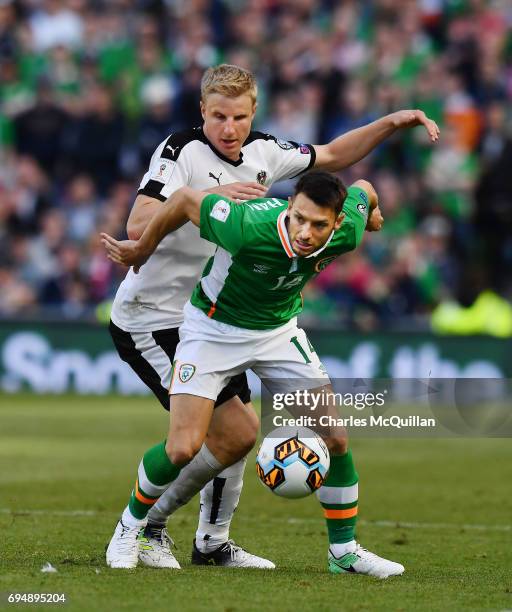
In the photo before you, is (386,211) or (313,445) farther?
(386,211)

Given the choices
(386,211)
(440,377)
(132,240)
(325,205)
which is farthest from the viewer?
(386,211)

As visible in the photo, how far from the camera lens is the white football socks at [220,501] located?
737 centimetres

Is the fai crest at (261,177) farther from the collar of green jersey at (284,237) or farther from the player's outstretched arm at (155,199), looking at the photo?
the collar of green jersey at (284,237)

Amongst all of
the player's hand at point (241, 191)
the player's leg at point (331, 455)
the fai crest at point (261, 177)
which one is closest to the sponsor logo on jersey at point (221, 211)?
the player's hand at point (241, 191)

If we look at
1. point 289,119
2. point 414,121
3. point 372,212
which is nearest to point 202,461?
point 372,212

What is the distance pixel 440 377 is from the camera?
17.1m

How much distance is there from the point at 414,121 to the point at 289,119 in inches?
468

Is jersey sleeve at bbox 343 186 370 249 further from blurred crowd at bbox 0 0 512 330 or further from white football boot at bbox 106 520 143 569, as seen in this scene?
blurred crowd at bbox 0 0 512 330

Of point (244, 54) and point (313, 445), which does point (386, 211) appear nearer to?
point (244, 54)

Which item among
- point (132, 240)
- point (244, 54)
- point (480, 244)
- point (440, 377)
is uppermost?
point (244, 54)

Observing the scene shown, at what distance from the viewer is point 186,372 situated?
681 centimetres

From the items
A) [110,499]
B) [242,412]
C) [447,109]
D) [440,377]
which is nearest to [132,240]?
[242,412]

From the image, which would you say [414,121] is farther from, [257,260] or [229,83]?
[257,260]

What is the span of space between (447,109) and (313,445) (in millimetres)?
13326
